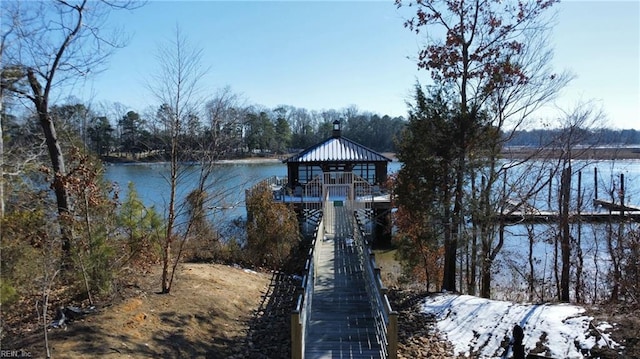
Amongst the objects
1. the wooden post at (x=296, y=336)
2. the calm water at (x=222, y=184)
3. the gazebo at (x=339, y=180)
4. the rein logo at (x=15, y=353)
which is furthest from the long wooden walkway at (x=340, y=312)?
the gazebo at (x=339, y=180)

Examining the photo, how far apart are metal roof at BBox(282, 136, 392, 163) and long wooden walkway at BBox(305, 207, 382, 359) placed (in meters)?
10.7

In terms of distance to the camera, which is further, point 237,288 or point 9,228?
point 237,288

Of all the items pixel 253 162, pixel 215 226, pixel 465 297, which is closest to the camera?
pixel 465 297

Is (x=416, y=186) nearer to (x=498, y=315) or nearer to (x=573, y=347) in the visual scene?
(x=498, y=315)

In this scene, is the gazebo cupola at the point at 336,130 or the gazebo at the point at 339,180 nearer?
the gazebo at the point at 339,180

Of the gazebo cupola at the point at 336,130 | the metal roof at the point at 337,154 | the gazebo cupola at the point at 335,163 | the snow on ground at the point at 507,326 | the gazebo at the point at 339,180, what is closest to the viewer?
the snow on ground at the point at 507,326

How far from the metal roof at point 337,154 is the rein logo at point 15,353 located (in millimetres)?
18299

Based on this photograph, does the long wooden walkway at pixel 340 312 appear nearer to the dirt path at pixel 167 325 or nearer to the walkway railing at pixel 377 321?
the walkway railing at pixel 377 321

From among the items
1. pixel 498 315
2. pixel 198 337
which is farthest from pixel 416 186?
pixel 198 337

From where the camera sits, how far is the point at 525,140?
16.8 metres

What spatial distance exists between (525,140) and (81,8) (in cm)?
1598

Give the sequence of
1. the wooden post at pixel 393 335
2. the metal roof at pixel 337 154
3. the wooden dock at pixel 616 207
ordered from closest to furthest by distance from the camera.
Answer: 1. the wooden post at pixel 393 335
2. the wooden dock at pixel 616 207
3. the metal roof at pixel 337 154

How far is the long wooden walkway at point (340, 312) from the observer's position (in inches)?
247

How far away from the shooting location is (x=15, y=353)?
476 centimetres
